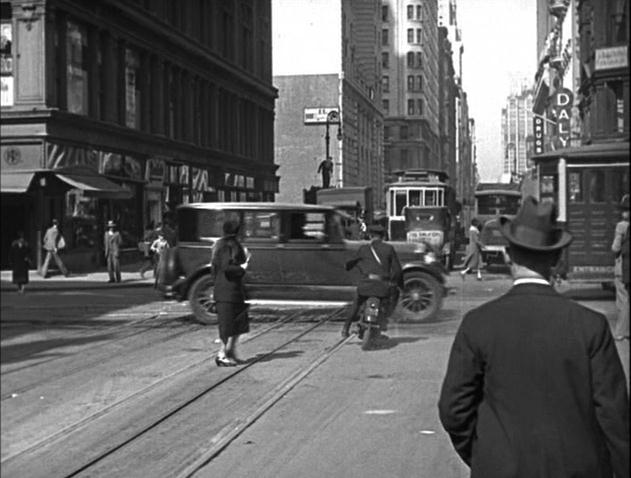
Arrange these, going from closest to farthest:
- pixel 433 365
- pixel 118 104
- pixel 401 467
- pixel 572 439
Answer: pixel 118 104
pixel 572 439
pixel 433 365
pixel 401 467

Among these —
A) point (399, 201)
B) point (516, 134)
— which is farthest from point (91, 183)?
point (399, 201)

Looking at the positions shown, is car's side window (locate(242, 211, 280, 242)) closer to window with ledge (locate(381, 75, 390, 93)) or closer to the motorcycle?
window with ledge (locate(381, 75, 390, 93))

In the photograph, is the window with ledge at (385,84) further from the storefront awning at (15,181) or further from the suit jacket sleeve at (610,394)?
the storefront awning at (15,181)

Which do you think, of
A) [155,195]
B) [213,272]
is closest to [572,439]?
[213,272]

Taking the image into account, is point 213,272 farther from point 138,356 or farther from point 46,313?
point 46,313

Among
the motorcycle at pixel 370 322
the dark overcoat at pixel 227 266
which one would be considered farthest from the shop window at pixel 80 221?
the motorcycle at pixel 370 322

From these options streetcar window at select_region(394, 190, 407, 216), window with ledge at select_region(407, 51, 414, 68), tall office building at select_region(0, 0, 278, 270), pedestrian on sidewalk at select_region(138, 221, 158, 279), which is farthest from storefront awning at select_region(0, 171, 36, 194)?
streetcar window at select_region(394, 190, 407, 216)
